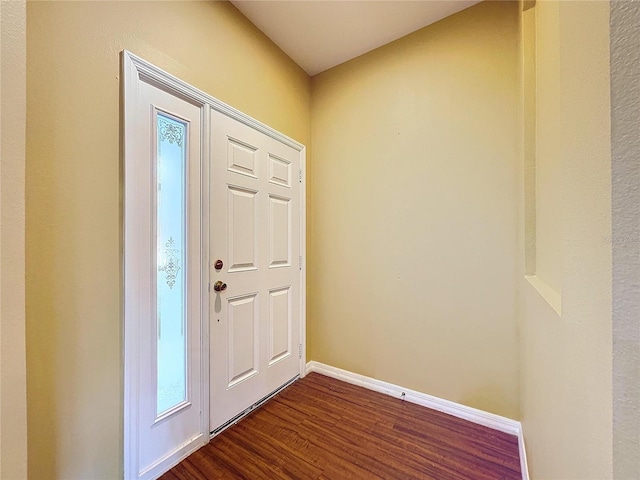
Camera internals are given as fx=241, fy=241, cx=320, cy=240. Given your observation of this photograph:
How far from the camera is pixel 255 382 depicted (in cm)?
177

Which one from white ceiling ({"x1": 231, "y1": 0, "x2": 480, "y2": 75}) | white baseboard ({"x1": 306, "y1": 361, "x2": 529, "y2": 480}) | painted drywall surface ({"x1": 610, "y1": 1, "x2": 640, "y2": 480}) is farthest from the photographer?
white ceiling ({"x1": 231, "y1": 0, "x2": 480, "y2": 75})

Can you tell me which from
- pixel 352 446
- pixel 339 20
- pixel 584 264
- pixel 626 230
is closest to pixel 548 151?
pixel 584 264

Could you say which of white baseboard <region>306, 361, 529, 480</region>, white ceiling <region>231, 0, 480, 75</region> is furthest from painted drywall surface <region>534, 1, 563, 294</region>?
white baseboard <region>306, 361, 529, 480</region>

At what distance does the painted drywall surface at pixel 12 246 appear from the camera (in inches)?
26.4

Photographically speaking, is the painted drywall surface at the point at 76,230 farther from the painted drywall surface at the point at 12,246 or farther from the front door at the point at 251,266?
the front door at the point at 251,266

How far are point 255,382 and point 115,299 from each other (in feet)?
3.68

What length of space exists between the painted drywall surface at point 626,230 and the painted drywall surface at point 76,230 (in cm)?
155

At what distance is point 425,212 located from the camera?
1811mm

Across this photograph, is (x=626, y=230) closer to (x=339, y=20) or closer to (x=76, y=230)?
(x=76, y=230)

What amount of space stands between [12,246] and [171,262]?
0.66m

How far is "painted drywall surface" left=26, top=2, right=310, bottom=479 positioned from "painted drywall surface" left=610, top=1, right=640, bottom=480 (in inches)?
61.1

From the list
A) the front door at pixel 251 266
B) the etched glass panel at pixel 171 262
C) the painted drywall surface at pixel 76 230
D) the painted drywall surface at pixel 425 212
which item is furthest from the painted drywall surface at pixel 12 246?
the painted drywall surface at pixel 425 212

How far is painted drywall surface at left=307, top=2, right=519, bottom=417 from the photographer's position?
158 centimetres

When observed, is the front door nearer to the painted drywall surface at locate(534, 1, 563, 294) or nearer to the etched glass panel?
the etched glass panel
